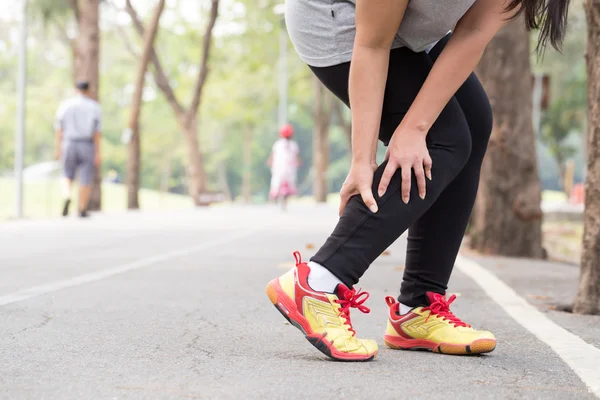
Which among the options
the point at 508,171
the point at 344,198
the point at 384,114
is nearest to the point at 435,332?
the point at 344,198

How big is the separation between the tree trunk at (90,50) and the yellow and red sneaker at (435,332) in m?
17.8

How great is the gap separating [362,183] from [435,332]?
2.20 feet

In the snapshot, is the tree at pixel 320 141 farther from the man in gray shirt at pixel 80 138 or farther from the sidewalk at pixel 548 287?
the sidewalk at pixel 548 287

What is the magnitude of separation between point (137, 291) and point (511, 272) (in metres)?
3.24

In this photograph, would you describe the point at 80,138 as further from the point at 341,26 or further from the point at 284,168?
the point at 341,26

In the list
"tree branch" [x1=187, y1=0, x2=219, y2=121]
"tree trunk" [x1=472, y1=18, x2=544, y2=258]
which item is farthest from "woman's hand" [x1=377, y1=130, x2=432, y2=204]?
"tree branch" [x1=187, y1=0, x2=219, y2=121]

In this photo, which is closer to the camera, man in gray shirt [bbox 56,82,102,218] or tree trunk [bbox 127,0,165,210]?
man in gray shirt [bbox 56,82,102,218]

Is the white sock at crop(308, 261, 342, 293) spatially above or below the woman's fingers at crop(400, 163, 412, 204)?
below

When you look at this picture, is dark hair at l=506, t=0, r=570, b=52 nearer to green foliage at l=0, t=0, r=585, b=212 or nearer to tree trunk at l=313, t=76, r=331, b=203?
green foliage at l=0, t=0, r=585, b=212

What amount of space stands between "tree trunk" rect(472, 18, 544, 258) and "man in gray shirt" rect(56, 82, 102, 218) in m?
6.89

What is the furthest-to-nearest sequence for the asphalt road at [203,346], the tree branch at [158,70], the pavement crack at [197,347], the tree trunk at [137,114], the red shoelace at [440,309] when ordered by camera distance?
1. the tree branch at [158,70]
2. the tree trunk at [137,114]
3. the red shoelace at [440,309]
4. the pavement crack at [197,347]
5. the asphalt road at [203,346]

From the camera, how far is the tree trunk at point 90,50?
21125 mm

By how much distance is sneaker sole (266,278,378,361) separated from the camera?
327 cm

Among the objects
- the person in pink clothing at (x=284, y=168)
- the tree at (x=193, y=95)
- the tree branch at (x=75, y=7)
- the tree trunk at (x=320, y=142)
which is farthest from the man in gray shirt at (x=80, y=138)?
the tree trunk at (x=320, y=142)
